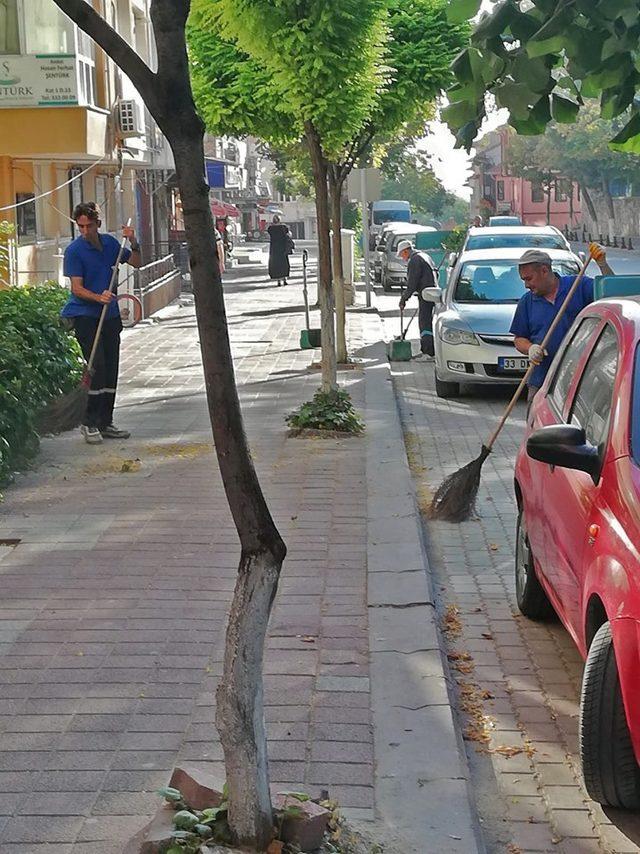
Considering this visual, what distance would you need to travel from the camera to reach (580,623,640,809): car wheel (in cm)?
430

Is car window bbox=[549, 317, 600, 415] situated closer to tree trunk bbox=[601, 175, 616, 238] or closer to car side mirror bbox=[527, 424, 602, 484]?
car side mirror bbox=[527, 424, 602, 484]

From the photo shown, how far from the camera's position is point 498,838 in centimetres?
439

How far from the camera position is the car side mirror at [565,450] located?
16.2 ft

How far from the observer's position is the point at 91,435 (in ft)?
37.9

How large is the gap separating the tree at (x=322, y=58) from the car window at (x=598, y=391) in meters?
7.01

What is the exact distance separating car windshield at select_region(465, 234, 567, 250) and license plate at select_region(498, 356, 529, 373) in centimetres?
434

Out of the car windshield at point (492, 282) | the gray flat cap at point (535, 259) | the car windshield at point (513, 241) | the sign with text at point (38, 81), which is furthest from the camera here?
the car windshield at point (513, 241)

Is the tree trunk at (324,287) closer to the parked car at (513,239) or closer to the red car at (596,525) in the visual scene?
the parked car at (513,239)

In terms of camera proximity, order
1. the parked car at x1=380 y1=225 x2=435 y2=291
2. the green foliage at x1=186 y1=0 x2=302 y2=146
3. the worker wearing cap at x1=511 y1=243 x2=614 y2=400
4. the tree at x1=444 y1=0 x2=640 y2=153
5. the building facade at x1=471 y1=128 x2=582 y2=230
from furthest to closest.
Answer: the building facade at x1=471 y1=128 x2=582 y2=230, the parked car at x1=380 y1=225 x2=435 y2=291, the green foliage at x1=186 y1=0 x2=302 y2=146, the worker wearing cap at x1=511 y1=243 x2=614 y2=400, the tree at x1=444 y1=0 x2=640 y2=153

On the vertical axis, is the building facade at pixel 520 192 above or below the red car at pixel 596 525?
above

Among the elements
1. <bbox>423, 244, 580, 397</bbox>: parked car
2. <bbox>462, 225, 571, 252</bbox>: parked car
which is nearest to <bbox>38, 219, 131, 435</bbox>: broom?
<bbox>423, 244, 580, 397</bbox>: parked car

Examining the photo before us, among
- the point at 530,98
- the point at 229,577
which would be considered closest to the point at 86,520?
the point at 229,577

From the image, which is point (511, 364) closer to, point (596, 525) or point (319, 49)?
point (319, 49)

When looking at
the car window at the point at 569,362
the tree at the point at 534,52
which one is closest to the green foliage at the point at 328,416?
the car window at the point at 569,362
